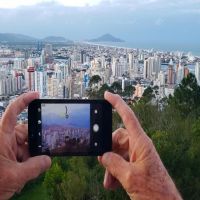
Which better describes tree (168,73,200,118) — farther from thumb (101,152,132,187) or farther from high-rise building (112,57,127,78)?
high-rise building (112,57,127,78)

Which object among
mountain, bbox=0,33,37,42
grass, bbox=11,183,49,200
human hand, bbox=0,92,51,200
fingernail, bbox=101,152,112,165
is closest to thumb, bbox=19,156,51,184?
human hand, bbox=0,92,51,200

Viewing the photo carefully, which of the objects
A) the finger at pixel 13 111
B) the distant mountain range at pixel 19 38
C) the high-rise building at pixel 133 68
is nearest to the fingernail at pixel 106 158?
the finger at pixel 13 111

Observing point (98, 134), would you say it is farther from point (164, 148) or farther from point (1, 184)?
point (164, 148)

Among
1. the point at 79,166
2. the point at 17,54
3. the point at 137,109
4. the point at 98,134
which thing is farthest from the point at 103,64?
the point at 98,134

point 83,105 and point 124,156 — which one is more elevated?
point 83,105

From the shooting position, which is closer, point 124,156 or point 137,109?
point 124,156

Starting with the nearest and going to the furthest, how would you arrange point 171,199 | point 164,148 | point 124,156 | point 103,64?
point 171,199
point 124,156
point 164,148
point 103,64

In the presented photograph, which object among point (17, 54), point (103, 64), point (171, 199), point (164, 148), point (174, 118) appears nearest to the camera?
point (171, 199)

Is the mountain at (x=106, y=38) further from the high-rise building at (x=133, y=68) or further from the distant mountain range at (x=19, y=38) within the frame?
the high-rise building at (x=133, y=68)
